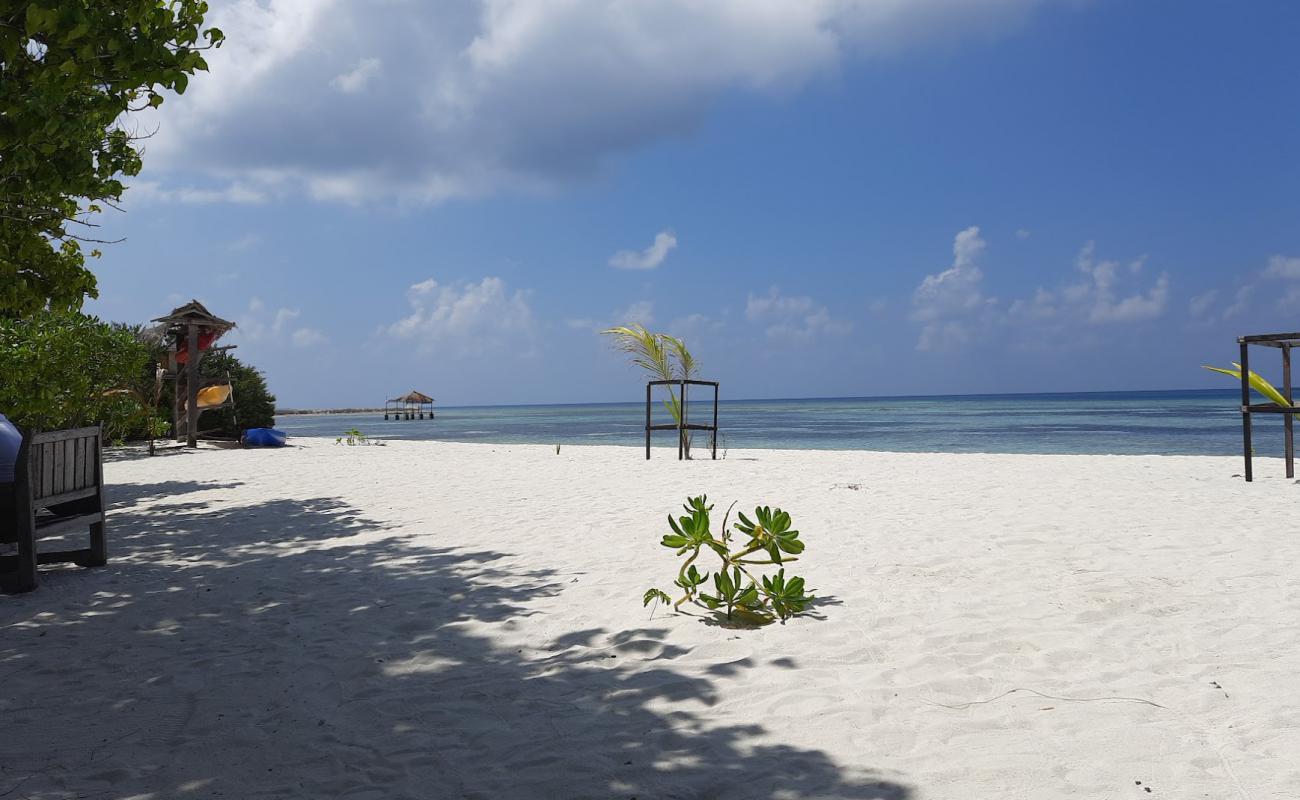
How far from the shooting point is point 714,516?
287 inches

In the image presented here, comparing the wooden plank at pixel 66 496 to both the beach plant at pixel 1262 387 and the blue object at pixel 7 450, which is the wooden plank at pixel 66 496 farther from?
the beach plant at pixel 1262 387

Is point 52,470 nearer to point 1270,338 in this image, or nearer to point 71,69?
point 71,69

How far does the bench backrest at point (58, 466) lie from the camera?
176 inches

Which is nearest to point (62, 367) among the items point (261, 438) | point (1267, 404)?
point (261, 438)

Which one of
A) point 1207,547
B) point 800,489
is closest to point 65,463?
point 800,489

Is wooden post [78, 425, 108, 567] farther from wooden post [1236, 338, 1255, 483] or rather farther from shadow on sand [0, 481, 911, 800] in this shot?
wooden post [1236, 338, 1255, 483]

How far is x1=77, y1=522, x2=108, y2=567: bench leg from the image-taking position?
519 cm

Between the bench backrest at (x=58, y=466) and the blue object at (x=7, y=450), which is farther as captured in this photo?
the blue object at (x=7, y=450)

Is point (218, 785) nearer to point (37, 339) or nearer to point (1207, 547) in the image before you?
point (1207, 547)

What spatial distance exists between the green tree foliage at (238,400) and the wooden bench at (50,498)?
18.1 metres

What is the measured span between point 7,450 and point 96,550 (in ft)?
2.96

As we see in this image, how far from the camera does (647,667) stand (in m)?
3.17

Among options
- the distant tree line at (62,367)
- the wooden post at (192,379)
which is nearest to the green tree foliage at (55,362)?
the distant tree line at (62,367)

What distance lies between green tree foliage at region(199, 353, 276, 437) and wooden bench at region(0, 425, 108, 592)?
59.5 feet
